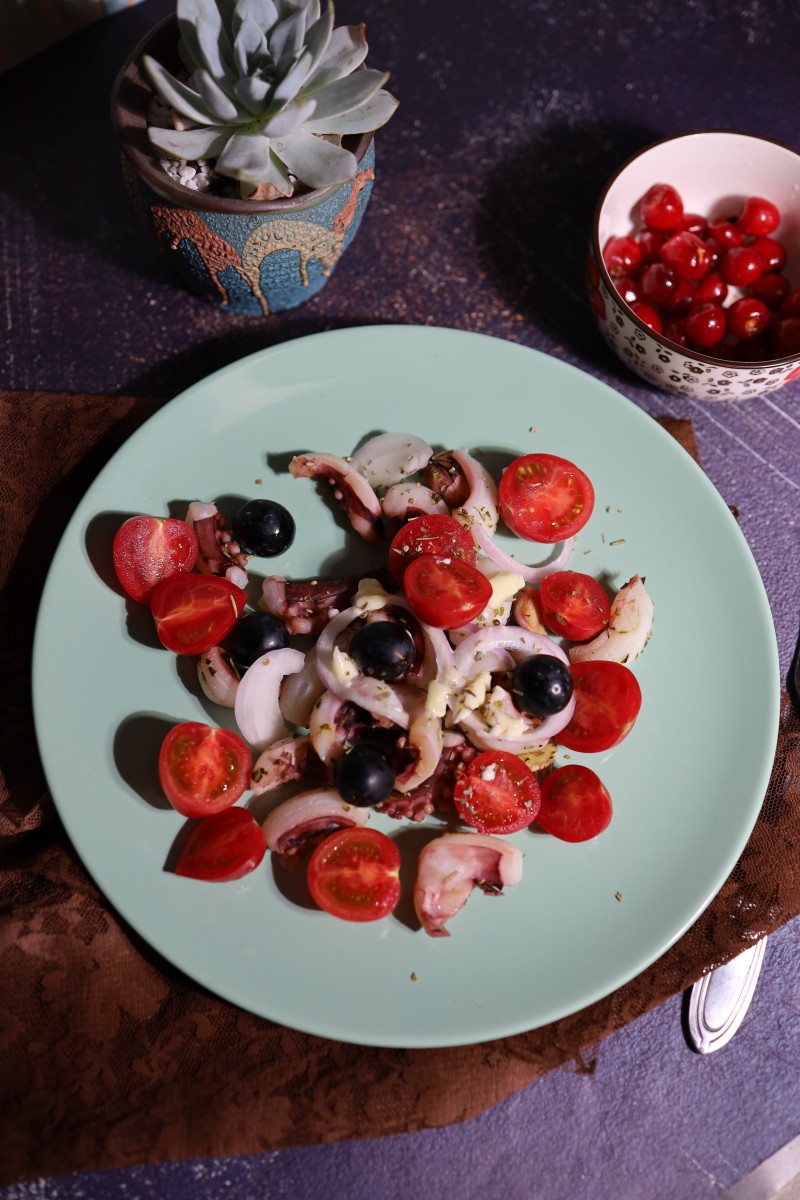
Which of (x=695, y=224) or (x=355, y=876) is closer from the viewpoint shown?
(x=355, y=876)

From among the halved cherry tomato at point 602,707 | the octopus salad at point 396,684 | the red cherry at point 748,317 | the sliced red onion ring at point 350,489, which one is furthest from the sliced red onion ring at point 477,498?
the red cherry at point 748,317

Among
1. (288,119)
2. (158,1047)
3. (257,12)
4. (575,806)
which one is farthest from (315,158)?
(158,1047)

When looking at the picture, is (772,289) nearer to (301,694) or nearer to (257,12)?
(257,12)

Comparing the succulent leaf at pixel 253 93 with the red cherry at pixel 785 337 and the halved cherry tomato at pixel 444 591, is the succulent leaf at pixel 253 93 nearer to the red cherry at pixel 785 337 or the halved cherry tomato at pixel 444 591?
the halved cherry tomato at pixel 444 591

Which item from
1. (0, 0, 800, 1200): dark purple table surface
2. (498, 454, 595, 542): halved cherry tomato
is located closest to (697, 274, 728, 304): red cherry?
(0, 0, 800, 1200): dark purple table surface

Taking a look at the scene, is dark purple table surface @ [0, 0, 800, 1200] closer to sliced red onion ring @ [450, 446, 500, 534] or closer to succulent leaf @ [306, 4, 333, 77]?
sliced red onion ring @ [450, 446, 500, 534]

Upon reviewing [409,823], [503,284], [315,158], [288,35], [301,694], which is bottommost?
[409,823]
